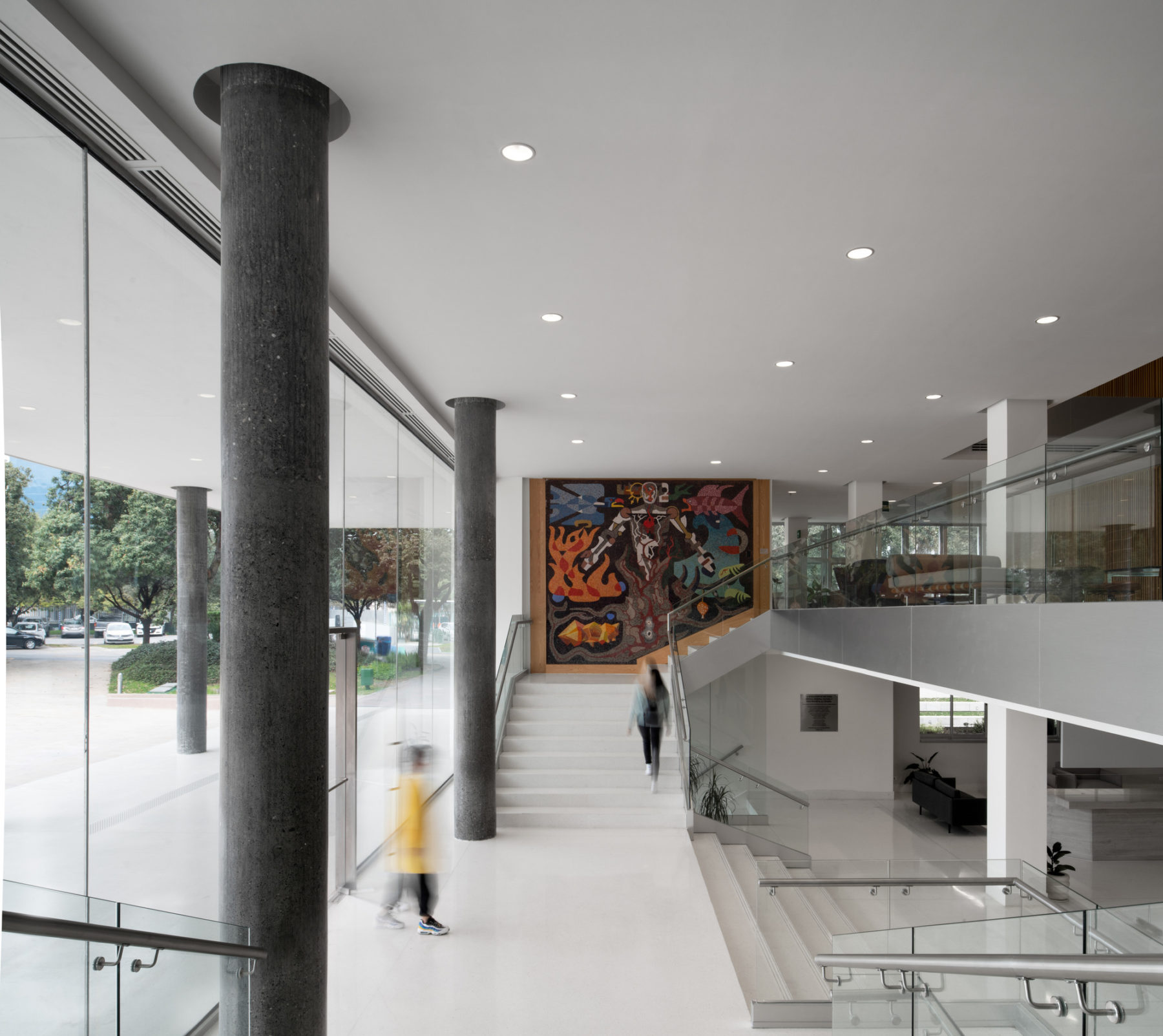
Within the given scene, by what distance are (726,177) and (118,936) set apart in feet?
13.9

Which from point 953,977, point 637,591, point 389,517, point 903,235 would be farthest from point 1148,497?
point 637,591

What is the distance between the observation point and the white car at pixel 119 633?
416 centimetres

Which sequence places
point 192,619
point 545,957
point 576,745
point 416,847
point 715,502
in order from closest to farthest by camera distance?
point 192,619
point 545,957
point 416,847
point 576,745
point 715,502

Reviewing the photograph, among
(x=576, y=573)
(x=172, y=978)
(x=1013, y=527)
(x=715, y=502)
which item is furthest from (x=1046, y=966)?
→ (x=715, y=502)

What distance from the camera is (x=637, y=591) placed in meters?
15.5

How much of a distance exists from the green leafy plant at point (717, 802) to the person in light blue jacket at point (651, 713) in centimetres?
65

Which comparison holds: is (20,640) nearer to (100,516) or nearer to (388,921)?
(100,516)

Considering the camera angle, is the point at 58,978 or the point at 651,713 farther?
the point at 651,713

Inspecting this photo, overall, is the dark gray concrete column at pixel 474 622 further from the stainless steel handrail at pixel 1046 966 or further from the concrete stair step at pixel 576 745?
the stainless steel handrail at pixel 1046 966

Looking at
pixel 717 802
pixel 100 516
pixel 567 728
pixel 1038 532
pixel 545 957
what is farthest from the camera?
pixel 567 728

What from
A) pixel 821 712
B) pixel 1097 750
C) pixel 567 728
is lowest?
pixel 821 712

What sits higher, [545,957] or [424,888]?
[424,888]

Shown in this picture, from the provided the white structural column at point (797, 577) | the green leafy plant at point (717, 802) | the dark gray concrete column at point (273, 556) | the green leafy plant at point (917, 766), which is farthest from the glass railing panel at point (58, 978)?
the green leafy plant at point (917, 766)

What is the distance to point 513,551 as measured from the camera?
15398mm
